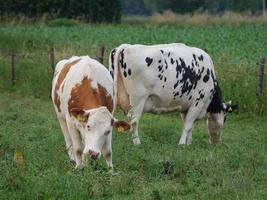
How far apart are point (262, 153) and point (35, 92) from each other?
9978 mm

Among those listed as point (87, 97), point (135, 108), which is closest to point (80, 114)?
point (87, 97)

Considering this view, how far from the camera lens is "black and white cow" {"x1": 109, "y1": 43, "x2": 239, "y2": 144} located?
12297 millimetres

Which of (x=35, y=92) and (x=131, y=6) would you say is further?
(x=131, y=6)

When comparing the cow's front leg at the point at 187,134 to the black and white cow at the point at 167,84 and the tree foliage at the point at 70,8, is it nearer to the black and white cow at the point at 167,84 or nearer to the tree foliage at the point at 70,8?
the black and white cow at the point at 167,84

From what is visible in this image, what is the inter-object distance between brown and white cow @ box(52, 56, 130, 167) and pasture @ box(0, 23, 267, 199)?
0.27 meters

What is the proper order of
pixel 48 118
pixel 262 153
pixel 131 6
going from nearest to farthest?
pixel 262 153
pixel 48 118
pixel 131 6

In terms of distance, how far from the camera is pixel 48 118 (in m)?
15.7

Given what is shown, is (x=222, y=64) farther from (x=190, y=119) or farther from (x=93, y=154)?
(x=93, y=154)

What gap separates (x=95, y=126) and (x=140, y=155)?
1619mm

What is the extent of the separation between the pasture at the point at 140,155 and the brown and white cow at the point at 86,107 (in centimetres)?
27

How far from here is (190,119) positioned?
13.2 metres

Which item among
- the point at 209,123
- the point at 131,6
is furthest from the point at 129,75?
the point at 131,6

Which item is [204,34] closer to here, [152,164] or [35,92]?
[35,92]

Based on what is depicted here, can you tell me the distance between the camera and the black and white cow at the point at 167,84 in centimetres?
1230
